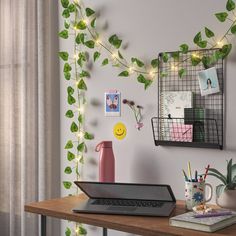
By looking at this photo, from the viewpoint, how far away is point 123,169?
9.01ft

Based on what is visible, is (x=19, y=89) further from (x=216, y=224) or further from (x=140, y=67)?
(x=216, y=224)

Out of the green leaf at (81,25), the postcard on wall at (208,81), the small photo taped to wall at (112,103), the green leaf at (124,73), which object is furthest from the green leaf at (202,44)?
the green leaf at (81,25)

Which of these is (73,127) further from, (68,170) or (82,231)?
(82,231)

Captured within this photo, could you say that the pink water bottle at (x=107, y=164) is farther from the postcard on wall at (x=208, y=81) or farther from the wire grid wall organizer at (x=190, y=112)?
the postcard on wall at (x=208, y=81)

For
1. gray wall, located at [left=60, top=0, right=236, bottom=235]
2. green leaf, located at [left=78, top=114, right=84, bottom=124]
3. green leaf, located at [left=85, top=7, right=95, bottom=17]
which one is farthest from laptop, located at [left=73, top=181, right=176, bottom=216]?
green leaf, located at [left=85, top=7, right=95, bottom=17]

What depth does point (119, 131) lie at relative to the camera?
9.04ft

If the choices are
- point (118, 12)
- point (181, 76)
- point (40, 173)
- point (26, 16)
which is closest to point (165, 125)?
point (181, 76)

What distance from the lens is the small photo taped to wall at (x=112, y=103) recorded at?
2750 millimetres

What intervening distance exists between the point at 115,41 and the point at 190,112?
64 centimetres

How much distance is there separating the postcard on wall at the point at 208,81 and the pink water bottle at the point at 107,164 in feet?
1.97

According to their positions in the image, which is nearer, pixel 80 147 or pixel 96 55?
pixel 96 55

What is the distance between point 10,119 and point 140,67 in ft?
3.41

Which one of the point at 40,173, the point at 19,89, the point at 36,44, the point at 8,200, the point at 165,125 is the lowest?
the point at 8,200

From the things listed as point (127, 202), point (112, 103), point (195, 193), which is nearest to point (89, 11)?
point (112, 103)
